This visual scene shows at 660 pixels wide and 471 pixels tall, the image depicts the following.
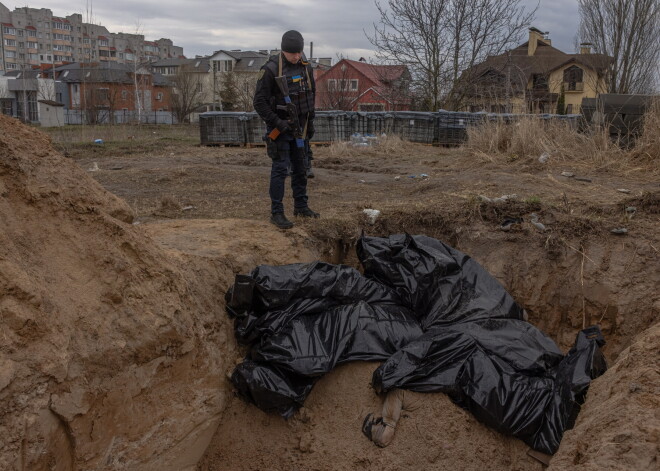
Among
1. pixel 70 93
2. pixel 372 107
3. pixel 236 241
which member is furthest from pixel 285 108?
pixel 70 93

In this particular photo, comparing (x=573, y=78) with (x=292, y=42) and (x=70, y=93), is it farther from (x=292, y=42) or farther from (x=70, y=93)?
(x=70, y=93)

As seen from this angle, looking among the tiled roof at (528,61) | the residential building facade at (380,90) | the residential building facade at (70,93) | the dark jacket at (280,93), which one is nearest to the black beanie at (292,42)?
the dark jacket at (280,93)

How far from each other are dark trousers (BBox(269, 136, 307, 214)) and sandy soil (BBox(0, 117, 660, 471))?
28 centimetres

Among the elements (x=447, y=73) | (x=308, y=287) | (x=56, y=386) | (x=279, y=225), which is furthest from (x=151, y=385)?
(x=447, y=73)

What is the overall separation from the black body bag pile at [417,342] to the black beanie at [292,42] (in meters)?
1.90

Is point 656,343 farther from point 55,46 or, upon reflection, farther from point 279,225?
point 55,46

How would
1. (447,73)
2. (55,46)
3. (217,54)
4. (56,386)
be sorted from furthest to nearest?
1. (55,46)
2. (217,54)
3. (447,73)
4. (56,386)

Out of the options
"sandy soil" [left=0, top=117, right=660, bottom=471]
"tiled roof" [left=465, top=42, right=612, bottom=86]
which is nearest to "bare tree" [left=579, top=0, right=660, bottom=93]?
"tiled roof" [left=465, top=42, right=612, bottom=86]

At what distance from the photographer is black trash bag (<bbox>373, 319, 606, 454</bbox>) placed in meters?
3.47

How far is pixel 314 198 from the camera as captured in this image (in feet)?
22.4

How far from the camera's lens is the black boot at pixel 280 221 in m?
4.98

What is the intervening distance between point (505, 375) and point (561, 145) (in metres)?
6.26

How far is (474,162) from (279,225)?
515 cm

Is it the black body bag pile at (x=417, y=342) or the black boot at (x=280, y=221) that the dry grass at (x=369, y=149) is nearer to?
the black boot at (x=280, y=221)
